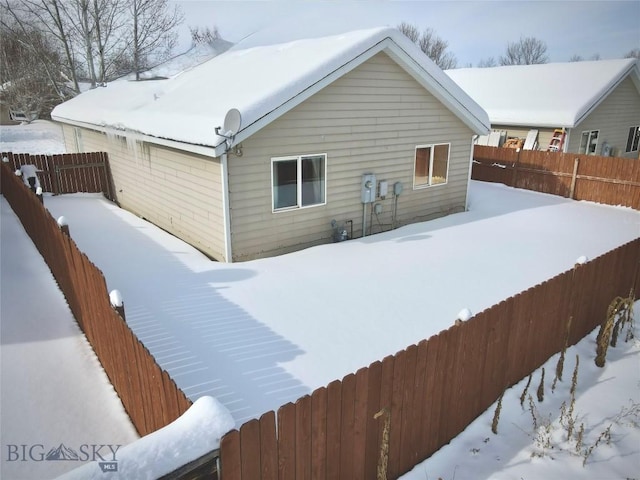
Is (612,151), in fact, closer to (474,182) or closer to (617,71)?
(617,71)

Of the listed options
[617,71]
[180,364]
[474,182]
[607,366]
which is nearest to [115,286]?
[180,364]

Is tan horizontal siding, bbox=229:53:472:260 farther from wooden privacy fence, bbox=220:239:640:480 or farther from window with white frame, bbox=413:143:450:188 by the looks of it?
wooden privacy fence, bbox=220:239:640:480

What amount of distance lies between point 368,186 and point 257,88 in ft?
11.1

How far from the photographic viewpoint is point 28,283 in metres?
7.33

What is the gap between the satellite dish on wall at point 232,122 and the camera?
761 cm

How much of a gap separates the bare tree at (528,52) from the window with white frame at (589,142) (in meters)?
69.3

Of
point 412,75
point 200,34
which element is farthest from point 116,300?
point 200,34

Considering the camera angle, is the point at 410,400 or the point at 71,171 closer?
the point at 410,400

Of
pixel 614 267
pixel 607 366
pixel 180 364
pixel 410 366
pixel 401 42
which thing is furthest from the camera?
pixel 401 42

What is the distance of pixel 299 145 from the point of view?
9242mm

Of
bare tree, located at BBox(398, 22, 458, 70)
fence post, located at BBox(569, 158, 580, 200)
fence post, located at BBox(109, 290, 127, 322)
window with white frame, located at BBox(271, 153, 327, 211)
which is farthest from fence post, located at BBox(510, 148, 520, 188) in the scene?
bare tree, located at BBox(398, 22, 458, 70)

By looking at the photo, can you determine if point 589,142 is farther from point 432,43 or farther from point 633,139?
point 432,43

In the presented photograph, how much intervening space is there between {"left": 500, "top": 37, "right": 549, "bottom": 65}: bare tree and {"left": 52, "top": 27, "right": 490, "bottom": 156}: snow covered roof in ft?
264

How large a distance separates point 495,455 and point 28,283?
739cm
